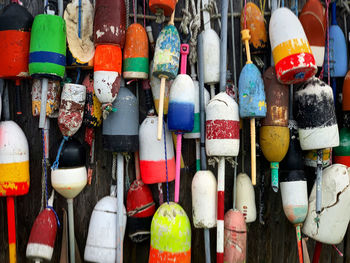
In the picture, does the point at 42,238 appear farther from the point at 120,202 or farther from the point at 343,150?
the point at 343,150

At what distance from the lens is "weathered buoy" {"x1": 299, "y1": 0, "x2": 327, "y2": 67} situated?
182 cm

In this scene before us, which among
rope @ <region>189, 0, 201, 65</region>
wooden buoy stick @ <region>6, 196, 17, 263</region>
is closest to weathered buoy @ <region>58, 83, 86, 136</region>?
wooden buoy stick @ <region>6, 196, 17, 263</region>

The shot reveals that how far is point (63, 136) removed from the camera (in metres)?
1.82

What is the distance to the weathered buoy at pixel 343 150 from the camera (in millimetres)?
1841

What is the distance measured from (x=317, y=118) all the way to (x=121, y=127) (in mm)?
1085

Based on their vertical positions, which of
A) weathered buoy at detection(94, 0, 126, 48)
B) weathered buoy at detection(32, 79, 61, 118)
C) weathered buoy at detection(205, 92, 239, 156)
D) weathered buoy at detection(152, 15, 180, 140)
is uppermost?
weathered buoy at detection(94, 0, 126, 48)

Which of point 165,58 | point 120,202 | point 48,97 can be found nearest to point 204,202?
point 120,202

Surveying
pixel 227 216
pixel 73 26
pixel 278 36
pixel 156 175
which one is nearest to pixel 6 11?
pixel 73 26

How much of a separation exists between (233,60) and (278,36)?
32cm

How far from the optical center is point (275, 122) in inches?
67.7

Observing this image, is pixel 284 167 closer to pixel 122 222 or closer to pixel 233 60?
pixel 233 60

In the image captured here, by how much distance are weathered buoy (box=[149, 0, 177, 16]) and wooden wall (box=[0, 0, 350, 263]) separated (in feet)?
0.73

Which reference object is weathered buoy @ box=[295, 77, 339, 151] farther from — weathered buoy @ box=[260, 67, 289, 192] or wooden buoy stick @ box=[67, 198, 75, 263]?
wooden buoy stick @ box=[67, 198, 75, 263]

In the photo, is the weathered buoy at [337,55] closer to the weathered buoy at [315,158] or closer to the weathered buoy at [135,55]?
the weathered buoy at [315,158]
